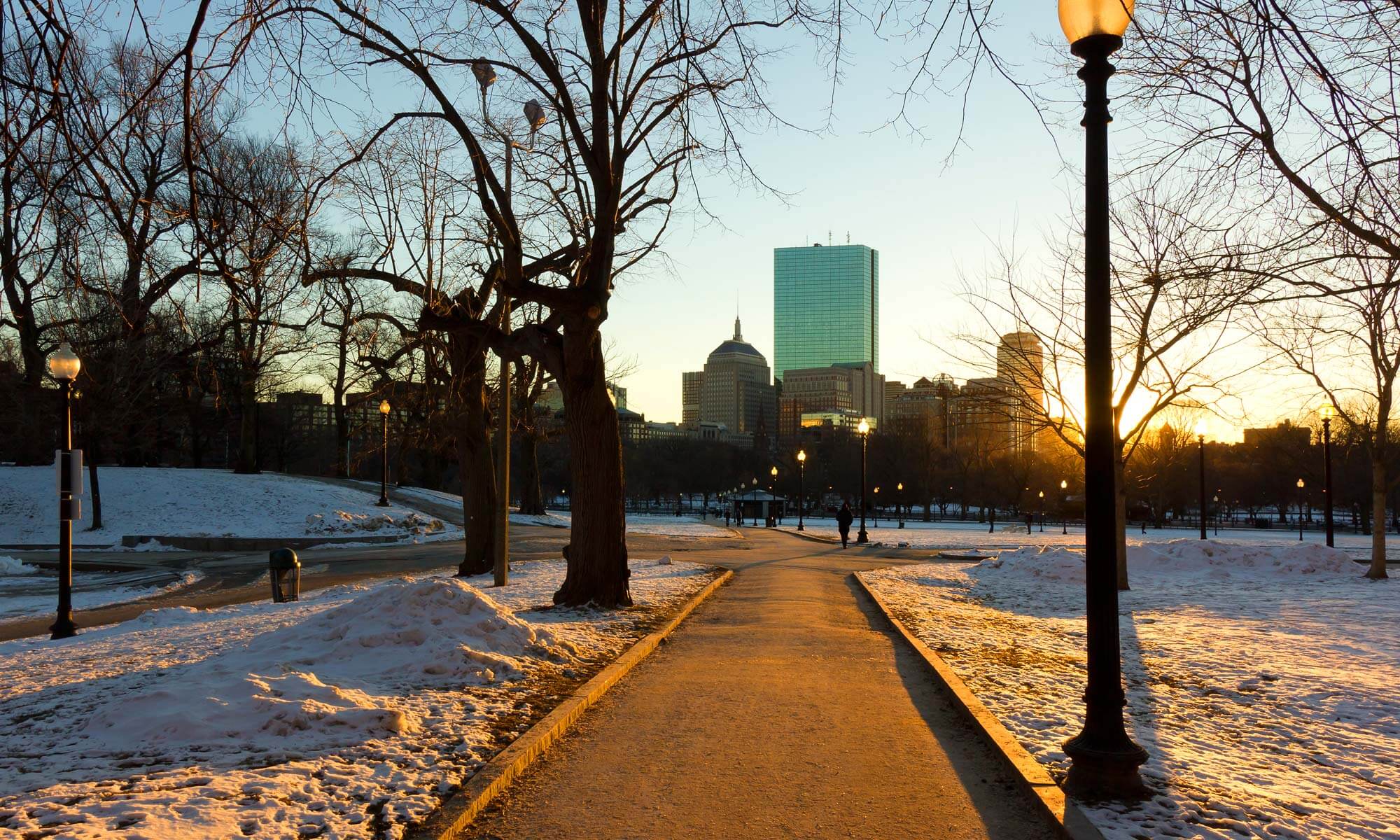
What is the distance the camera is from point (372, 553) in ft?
95.9

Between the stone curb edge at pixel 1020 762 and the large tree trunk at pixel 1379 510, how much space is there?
1617 cm

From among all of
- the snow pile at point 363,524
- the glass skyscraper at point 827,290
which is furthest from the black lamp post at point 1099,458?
the glass skyscraper at point 827,290

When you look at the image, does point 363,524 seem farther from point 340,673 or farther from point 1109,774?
point 1109,774

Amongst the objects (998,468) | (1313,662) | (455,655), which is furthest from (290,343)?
(998,468)

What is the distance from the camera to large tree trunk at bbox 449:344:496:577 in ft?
60.3

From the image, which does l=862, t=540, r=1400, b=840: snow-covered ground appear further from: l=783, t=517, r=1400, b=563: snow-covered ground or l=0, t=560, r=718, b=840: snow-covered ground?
l=783, t=517, r=1400, b=563: snow-covered ground

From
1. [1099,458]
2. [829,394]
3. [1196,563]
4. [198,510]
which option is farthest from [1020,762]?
[829,394]

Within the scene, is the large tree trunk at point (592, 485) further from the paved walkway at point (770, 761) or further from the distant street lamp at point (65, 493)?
the distant street lamp at point (65, 493)

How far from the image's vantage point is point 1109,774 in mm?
5227

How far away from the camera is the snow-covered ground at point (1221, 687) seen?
16.7 feet

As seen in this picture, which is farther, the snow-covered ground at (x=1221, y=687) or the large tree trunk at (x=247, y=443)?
the large tree trunk at (x=247, y=443)

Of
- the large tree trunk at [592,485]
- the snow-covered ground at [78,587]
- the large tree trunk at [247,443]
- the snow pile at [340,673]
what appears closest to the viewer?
the snow pile at [340,673]

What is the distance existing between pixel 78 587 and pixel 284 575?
8.32m

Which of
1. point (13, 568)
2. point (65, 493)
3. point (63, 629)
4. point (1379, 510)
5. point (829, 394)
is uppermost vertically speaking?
point (829, 394)
